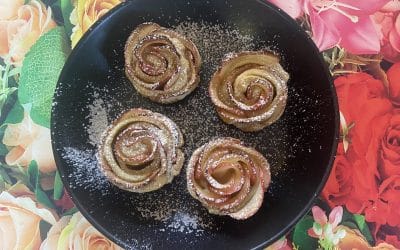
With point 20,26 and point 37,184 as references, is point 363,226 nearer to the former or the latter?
point 37,184

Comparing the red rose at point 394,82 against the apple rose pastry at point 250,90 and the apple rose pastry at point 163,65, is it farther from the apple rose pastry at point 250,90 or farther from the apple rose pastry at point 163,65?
the apple rose pastry at point 163,65

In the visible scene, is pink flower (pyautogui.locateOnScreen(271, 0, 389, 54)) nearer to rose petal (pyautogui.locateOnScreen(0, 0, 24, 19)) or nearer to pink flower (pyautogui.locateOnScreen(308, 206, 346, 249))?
pink flower (pyautogui.locateOnScreen(308, 206, 346, 249))

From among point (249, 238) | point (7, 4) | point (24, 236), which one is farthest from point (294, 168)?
Result: point (7, 4)

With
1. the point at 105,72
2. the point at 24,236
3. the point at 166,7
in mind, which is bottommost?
the point at 24,236

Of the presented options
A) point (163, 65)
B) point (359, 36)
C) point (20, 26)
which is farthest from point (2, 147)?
point (359, 36)

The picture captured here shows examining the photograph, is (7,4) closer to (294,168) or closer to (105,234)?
(105,234)
